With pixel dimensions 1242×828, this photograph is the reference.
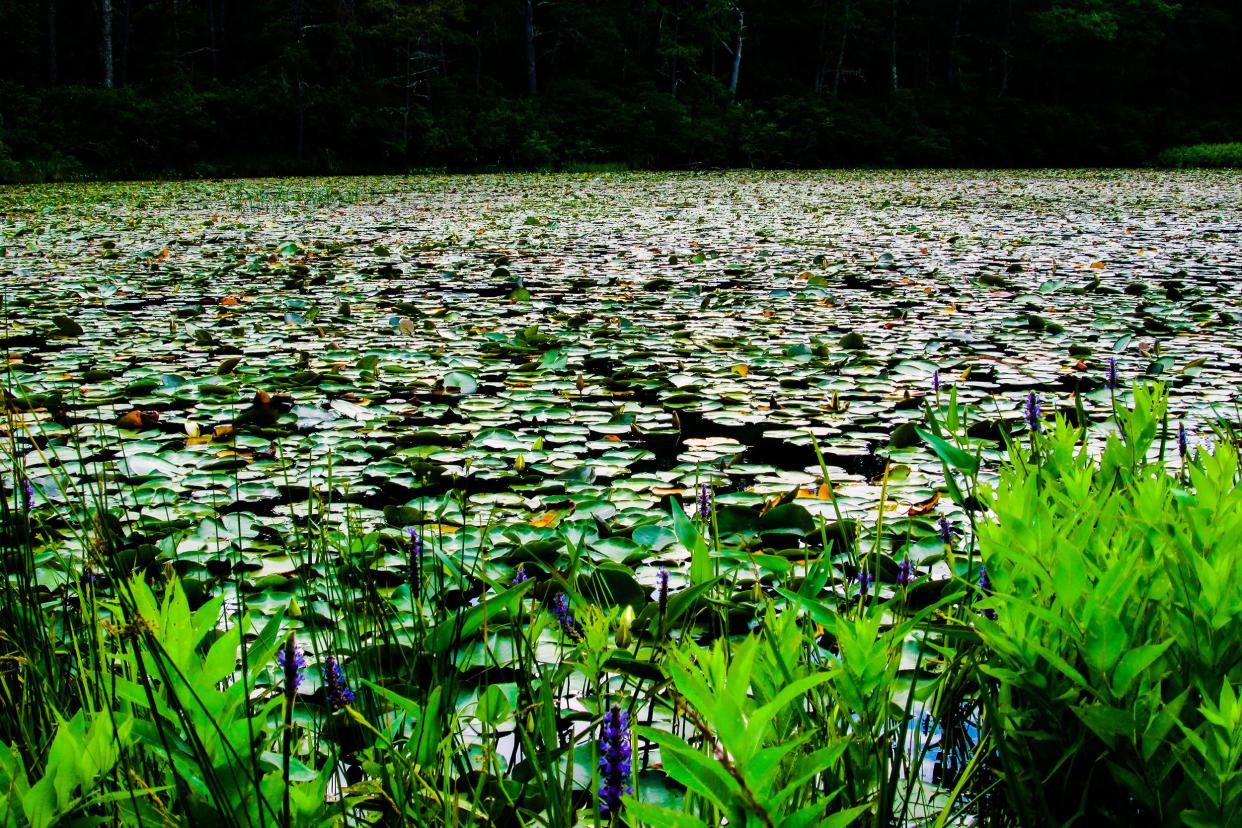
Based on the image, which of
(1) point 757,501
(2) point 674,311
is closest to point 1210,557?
(1) point 757,501

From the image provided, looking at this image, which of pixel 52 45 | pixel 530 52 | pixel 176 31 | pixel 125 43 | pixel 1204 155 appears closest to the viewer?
pixel 1204 155

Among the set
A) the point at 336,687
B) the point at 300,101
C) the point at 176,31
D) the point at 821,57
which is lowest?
the point at 336,687

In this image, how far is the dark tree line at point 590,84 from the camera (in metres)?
17.7

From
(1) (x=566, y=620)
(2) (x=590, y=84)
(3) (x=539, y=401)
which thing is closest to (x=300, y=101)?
(2) (x=590, y=84)

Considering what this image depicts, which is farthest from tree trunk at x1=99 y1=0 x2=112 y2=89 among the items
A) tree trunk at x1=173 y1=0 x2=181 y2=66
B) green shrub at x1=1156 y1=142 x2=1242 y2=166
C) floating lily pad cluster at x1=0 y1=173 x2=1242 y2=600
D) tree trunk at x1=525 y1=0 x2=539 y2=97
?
green shrub at x1=1156 y1=142 x2=1242 y2=166

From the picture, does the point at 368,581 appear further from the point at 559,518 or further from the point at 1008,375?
the point at 1008,375

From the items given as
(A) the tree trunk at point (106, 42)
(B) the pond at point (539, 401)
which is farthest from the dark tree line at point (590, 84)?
(B) the pond at point (539, 401)

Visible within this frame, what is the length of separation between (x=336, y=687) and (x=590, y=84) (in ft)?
75.8

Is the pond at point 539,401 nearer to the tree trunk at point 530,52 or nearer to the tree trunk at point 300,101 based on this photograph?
the tree trunk at point 300,101

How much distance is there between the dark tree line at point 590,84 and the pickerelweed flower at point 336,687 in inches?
624

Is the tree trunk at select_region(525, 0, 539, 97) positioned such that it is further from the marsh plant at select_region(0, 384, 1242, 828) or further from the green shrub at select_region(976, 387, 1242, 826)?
the green shrub at select_region(976, 387, 1242, 826)

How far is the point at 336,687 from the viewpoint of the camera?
1.05 meters

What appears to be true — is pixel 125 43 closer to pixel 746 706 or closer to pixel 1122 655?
pixel 746 706

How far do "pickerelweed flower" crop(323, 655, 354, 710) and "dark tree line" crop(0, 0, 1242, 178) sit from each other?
52.0 feet
